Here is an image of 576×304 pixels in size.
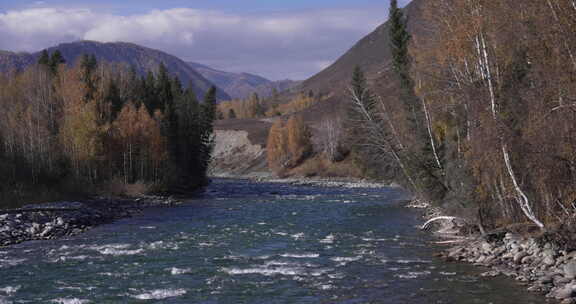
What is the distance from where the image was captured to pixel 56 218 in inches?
1303

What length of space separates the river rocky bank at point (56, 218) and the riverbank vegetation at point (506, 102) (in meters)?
19.2

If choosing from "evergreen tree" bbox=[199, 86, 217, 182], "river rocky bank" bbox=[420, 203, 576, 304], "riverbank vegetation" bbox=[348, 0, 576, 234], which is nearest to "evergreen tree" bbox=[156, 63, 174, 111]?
"evergreen tree" bbox=[199, 86, 217, 182]

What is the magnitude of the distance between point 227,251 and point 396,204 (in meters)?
23.9

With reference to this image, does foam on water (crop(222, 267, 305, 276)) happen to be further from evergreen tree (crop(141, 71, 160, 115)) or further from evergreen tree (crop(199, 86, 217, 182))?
evergreen tree (crop(199, 86, 217, 182))

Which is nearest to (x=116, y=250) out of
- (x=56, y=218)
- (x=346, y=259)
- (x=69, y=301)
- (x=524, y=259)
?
(x=69, y=301)

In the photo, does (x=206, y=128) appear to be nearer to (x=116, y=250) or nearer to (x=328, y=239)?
(x=328, y=239)

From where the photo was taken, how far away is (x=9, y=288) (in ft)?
58.7

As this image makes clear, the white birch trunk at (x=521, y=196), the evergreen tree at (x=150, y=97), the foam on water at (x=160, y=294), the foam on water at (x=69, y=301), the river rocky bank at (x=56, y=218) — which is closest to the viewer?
the foam on water at (x=69, y=301)

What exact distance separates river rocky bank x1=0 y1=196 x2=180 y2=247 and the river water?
1504mm

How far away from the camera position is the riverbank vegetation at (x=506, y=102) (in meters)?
16.2

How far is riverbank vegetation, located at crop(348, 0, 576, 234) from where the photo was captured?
16.2 meters

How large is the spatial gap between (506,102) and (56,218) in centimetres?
2447

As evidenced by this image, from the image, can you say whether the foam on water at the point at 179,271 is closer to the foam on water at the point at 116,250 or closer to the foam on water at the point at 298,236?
the foam on water at the point at 116,250

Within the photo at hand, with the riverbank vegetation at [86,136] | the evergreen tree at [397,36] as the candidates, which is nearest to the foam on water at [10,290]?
the riverbank vegetation at [86,136]
